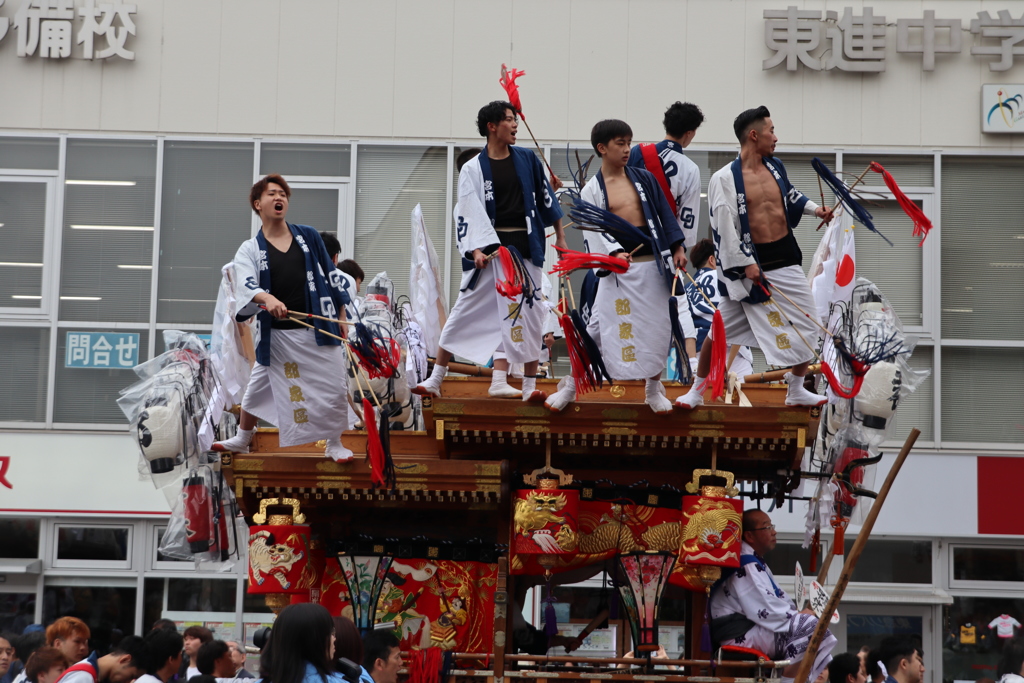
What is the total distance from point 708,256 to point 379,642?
4066 mm

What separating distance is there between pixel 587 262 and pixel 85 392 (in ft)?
26.9

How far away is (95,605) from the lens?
1268cm

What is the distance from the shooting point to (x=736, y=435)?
21.5ft

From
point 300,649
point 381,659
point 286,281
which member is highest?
point 286,281

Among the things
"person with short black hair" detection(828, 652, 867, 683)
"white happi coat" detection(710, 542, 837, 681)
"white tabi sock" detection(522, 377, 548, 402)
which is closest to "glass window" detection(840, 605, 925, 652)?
"white happi coat" detection(710, 542, 837, 681)

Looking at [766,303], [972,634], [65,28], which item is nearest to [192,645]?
[766,303]

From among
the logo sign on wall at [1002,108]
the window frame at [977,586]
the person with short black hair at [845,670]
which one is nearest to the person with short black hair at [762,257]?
the person with short black hair at [845,670]

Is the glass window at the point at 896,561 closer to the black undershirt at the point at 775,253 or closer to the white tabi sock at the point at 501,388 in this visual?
the black undershirt at the point at 775,253

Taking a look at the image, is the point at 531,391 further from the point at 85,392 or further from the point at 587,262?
the point at 85,392

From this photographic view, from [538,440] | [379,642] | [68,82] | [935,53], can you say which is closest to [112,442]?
[68,82]

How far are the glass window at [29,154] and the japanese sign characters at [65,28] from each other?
898 mm

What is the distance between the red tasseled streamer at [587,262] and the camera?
6234 millimetres

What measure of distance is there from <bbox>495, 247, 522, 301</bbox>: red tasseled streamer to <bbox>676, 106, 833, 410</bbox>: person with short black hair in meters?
1.03

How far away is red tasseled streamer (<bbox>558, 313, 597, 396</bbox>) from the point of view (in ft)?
20.8
